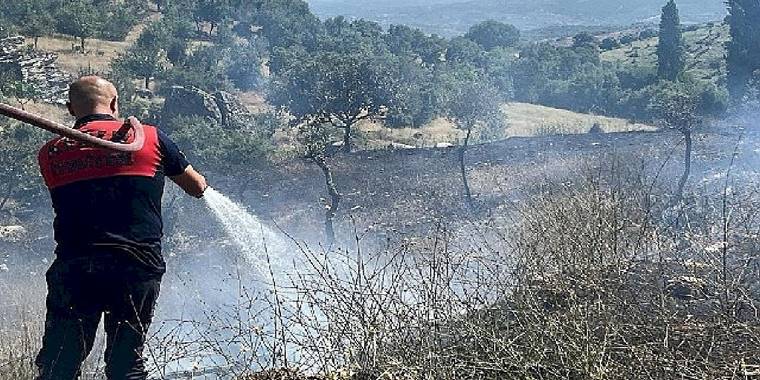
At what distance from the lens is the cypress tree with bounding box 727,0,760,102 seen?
121ft

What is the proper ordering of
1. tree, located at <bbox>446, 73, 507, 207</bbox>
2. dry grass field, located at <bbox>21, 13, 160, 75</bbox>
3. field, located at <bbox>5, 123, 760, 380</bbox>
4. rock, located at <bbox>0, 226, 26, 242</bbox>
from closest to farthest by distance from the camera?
field, located at <bbox>5, 123, 760, 380</bbox>, rock, located at <bbox>0, 226, 26, 242</bbox>, tree, located at <bbox>446, 73, 507, 207</bbox>, dry grass field, located at <bbox>21, 13, 160, 75</bbox>

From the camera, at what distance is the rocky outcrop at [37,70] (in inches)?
1332

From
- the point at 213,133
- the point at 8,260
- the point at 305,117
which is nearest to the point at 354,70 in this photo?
the point at 305,117

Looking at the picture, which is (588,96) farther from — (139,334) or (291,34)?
(139,334)

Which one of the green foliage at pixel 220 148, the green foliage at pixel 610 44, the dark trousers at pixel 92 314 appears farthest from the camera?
the green foliage at pixel 610 44

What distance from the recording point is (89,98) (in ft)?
10.9

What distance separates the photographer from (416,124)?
40469 millimetres

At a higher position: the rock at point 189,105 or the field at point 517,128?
the rock at point 189,105

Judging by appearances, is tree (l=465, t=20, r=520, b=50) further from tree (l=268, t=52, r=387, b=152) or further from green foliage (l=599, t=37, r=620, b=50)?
tree (l=268, t=52, r=387, b=152)

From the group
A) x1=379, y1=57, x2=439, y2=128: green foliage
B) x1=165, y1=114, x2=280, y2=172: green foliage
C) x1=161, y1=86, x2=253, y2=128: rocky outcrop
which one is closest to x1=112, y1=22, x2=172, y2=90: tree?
x1=161, y1=86, x2=253, y2=128: rocky outcrop

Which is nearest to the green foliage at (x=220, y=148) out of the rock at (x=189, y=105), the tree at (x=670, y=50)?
the rock at (x=189, y=105)

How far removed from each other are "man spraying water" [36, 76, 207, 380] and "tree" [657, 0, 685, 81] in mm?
49221

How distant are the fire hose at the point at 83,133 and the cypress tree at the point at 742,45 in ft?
128

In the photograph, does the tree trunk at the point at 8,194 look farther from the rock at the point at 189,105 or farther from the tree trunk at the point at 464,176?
the tree trunk at the point at 464,176
